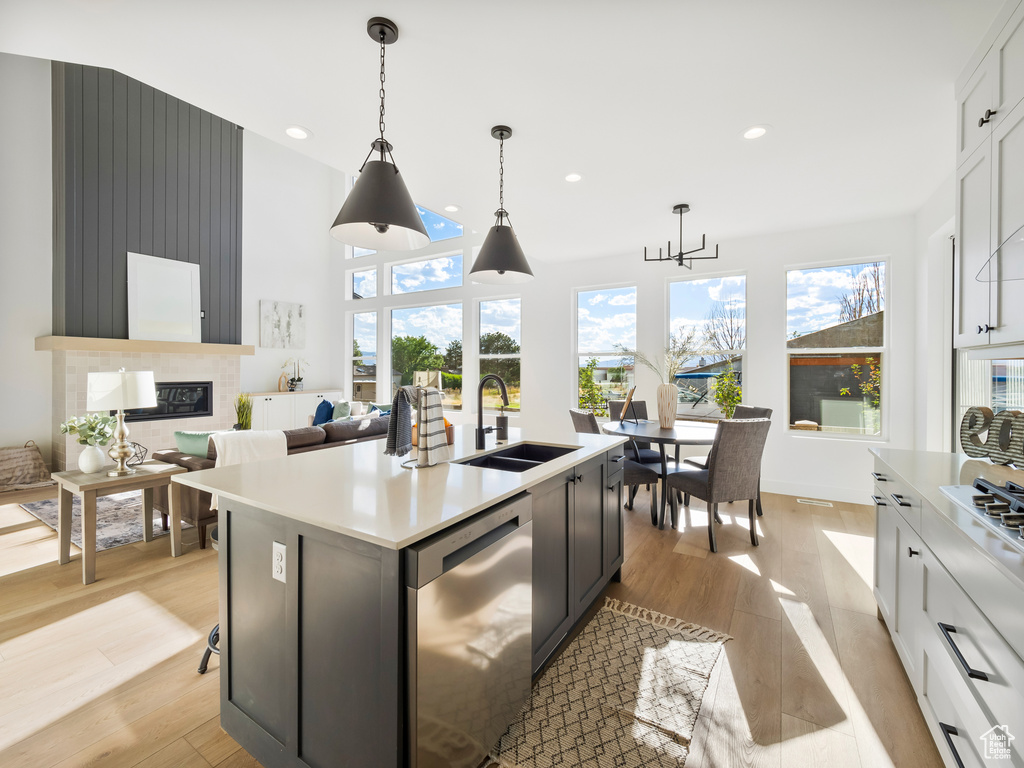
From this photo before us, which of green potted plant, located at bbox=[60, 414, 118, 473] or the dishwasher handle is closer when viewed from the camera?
the dishwasher handle

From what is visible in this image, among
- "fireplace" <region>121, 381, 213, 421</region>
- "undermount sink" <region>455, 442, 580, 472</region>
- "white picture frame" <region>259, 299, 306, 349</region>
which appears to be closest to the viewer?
"undermount sink" <region>455, 442, 580, 472</region>

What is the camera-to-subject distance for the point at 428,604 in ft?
3.75

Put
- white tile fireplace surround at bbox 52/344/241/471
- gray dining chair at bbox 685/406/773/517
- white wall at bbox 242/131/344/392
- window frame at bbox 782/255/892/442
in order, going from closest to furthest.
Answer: gray dining chair at bbox 685/406/773/517 < window frame at bbox 782/255/892/442 < white tile fireplace surround at bbox 52/344/241/471 < white wall at bbox 242/131/344/392

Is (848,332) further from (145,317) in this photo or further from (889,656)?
(145,317)

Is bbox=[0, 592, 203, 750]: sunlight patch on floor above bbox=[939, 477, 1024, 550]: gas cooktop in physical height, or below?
below

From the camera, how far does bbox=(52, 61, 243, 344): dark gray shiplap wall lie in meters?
5.11

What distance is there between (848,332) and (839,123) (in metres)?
2.58

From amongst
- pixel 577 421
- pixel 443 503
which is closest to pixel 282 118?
pixel 443 503

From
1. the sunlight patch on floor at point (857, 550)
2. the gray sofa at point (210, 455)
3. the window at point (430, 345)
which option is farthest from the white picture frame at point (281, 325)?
the sunlight patch on floor at point (857, 550)

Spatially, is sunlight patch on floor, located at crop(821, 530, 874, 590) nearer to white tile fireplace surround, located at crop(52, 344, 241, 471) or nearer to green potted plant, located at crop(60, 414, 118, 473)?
green potted plant, located at crop(60, 414, 118, 473)

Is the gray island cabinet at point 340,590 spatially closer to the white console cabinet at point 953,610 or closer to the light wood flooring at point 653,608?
the light wood flooring at point 653,608

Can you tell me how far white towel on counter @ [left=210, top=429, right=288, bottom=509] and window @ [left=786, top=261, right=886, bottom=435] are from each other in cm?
490

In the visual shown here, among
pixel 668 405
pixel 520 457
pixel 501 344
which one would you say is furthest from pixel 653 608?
pixel 501 344

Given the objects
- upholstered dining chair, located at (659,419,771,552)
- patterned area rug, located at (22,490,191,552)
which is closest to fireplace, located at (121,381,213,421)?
patterned area rug, located at (22,490,191,552)
